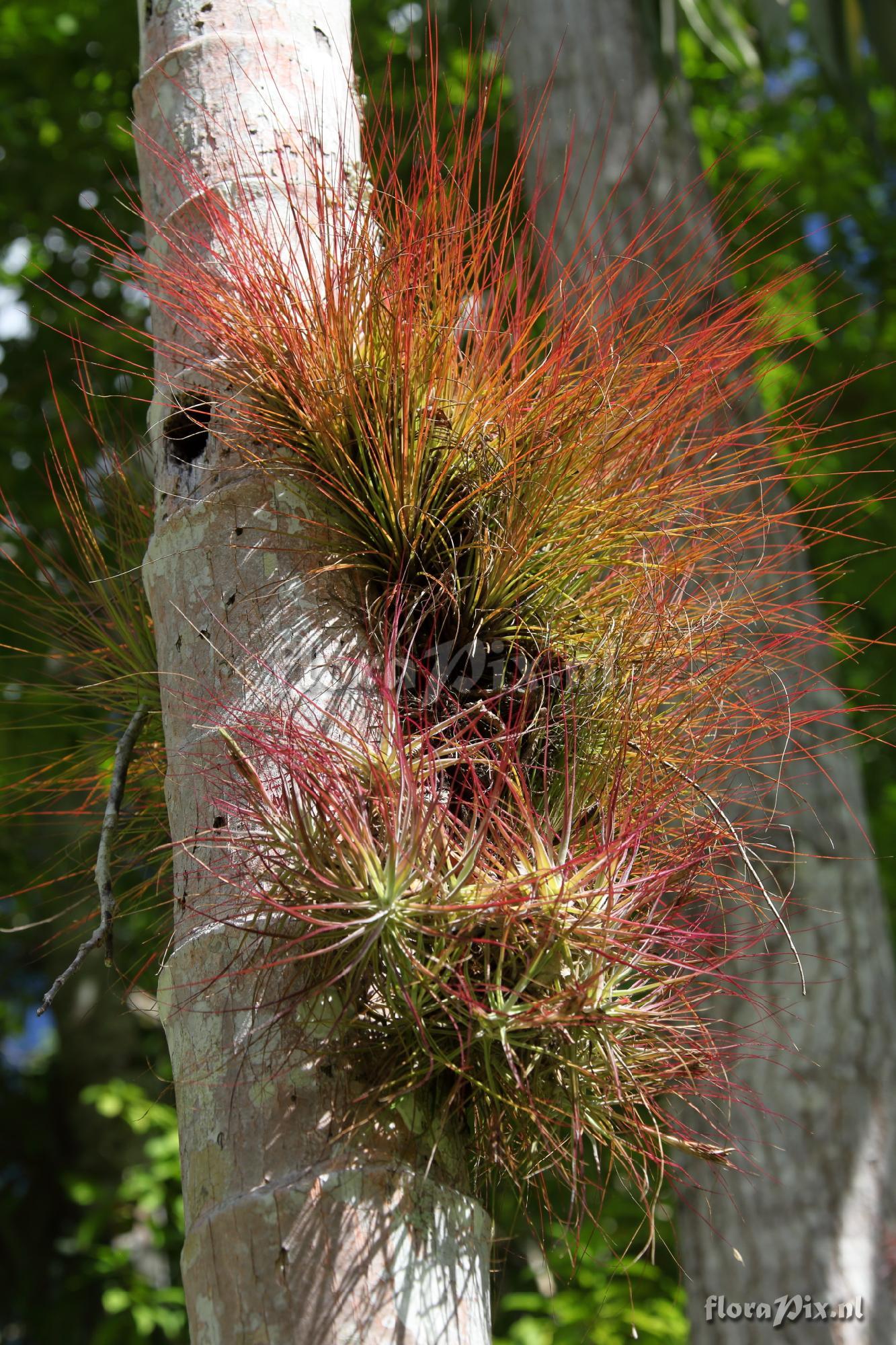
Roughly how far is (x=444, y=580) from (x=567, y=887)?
405mm

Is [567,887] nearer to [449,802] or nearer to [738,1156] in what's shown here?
[449,802]

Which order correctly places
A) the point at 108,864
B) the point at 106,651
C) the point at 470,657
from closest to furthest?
the point at 470,657 < the point at 108,864 < the point at 106,651

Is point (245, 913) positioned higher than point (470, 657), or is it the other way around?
point (470, 657)

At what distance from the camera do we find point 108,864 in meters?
1.50

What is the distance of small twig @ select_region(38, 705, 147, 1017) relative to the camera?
1.37m

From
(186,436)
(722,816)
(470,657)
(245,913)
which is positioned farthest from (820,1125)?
(186,436)

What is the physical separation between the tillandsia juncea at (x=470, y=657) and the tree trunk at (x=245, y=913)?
0.06ft

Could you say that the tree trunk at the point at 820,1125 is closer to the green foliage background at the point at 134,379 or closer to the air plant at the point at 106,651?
the green foliage background at the point at 134,379

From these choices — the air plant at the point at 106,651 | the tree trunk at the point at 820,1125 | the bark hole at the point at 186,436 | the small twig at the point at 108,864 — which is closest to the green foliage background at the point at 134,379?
the tree trunk at the point at 820,1125

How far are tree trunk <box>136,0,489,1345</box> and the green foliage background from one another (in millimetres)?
2787

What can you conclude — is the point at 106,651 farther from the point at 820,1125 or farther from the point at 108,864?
the point at 820,1125

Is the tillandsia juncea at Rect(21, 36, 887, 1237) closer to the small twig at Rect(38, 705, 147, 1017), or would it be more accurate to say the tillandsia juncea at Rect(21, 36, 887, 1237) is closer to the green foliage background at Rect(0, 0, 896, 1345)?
the small twig at Rect(38, 705, 147, 1017)

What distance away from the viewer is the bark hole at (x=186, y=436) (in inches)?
56.2

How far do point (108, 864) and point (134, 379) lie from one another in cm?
404
